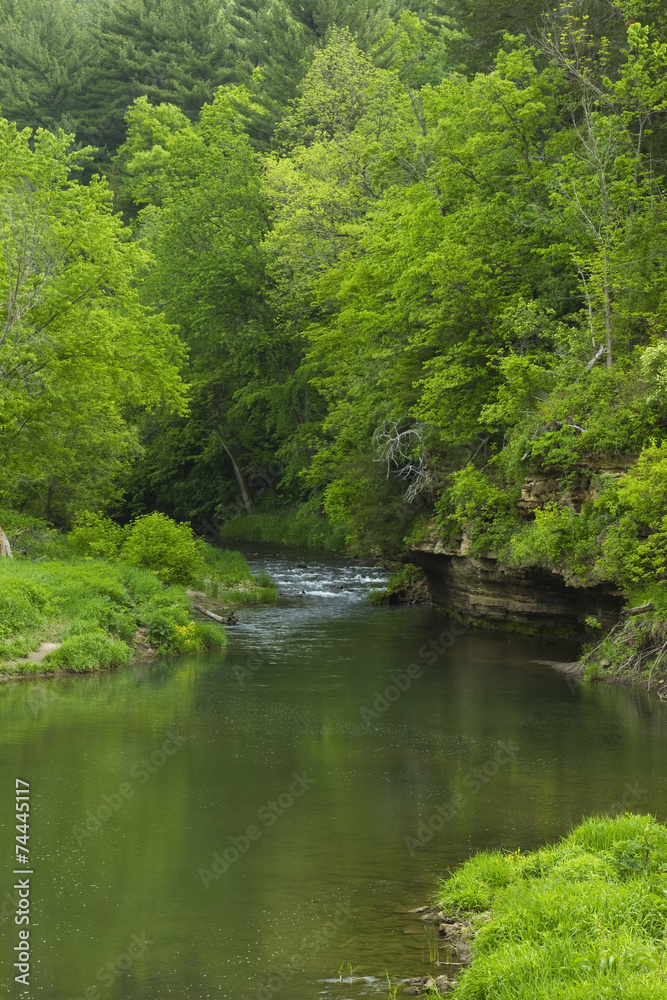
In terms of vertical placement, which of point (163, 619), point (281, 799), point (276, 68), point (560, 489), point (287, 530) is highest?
point (276, 68)

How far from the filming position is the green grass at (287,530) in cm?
4709

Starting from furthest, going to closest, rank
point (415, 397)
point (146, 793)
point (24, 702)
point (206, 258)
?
point (206, 258) → point (415, 397) → point (24, 702) → point (146, 793)

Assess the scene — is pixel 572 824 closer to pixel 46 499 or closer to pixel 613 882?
pixel 613 882

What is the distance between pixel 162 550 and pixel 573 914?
22.3m

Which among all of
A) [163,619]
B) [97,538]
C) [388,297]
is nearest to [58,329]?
[97,538]

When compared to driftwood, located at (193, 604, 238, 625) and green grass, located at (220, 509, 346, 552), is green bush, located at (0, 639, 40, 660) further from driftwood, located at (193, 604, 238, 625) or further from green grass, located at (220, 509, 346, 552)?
green grass, located at (220, 509, 346, 552)

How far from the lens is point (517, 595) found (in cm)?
2653

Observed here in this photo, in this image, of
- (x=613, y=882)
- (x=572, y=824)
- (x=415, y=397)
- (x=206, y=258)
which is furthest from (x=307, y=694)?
(x=206, y=258)

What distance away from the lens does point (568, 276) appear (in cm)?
2677

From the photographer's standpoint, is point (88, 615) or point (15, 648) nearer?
point (15, 648)

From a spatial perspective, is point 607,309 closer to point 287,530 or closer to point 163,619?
point 163,619

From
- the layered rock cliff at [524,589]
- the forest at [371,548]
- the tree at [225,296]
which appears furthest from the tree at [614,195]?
the tree at [225,296]

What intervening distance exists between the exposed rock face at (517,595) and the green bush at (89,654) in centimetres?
931

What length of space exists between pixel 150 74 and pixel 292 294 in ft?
115
